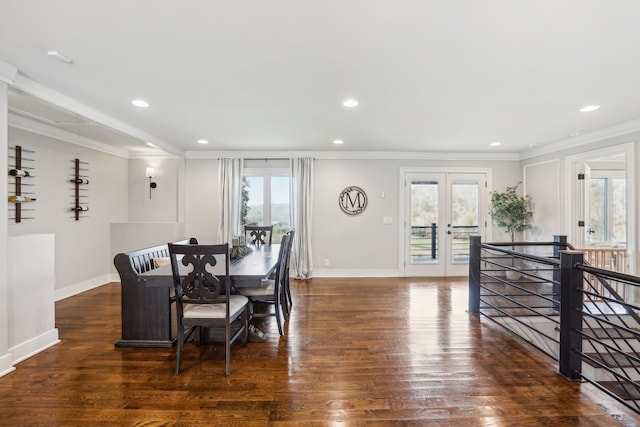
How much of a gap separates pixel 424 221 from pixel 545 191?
82.7 inches

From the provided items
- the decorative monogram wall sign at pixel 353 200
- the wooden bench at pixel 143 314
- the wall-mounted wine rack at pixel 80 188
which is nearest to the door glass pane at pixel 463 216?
the decorative monogram wall sign at pixel 353 200

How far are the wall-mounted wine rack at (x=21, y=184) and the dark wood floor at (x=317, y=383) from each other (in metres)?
1.65

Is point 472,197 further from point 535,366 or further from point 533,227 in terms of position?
point 535,366

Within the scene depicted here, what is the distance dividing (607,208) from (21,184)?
31.4ft

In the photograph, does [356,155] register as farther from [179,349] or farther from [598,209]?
[598,209]

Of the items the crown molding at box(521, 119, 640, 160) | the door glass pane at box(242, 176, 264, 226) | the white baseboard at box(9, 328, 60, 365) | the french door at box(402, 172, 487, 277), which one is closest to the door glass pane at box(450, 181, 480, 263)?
the french door at box(402, 172, 487, 277)

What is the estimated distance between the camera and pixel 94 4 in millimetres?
1750

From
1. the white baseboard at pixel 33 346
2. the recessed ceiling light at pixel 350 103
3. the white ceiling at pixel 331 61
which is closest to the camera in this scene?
the white ceiling at pixel 331 61

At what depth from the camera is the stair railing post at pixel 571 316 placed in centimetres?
237

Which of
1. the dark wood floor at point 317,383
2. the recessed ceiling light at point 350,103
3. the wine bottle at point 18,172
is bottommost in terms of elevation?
the dark wood floor at point 317,383

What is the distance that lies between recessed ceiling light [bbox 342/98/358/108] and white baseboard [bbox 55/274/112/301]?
4772mm

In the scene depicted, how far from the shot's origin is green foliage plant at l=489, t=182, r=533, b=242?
5570 millimetres

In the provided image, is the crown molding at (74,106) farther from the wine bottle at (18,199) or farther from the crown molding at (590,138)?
the crown molding at (590,138)

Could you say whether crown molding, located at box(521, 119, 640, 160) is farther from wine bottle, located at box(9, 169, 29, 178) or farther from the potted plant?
wine bottle, located at box(9, 169, 29, 178)
